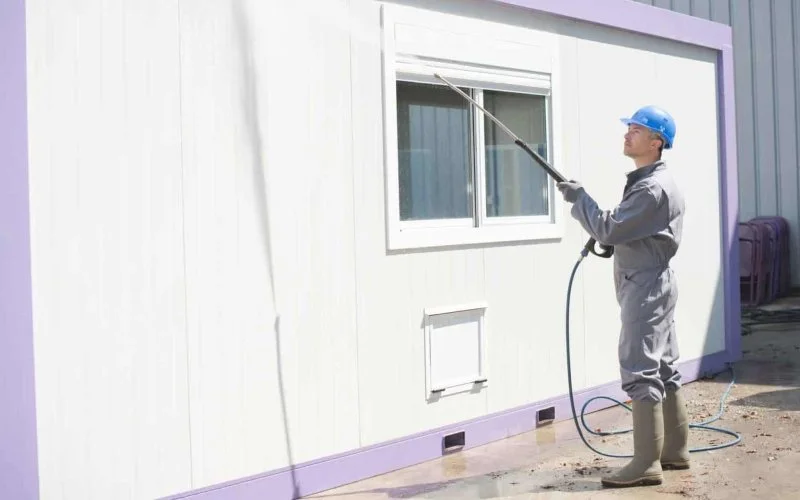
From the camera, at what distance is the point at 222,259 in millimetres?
5156

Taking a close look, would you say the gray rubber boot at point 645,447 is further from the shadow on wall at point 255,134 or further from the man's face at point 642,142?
the shadow on wall at point 255,134

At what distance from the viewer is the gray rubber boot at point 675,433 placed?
18.9ft

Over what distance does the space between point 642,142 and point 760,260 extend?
8969 millimetres

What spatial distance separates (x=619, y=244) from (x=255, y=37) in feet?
6.86

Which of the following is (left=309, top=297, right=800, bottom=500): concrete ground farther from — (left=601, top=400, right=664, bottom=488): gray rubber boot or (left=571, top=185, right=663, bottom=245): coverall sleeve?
(left=571, top=185, right=663, bottom=245): coverall sleeve

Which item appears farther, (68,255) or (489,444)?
(489,444)

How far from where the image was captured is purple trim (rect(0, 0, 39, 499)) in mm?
4238

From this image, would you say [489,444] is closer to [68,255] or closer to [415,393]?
[415,393]

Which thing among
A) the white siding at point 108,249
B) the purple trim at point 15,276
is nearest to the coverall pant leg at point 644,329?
the white siding at point 108,249

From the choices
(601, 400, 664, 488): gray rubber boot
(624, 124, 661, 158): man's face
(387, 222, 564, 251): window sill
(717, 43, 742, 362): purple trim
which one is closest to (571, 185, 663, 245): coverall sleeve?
(624, 124, 661, 158): man's face

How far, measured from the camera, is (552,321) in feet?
23.9

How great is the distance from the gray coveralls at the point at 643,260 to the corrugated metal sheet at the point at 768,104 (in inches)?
407

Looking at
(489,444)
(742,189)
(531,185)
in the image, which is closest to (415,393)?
(489,444)

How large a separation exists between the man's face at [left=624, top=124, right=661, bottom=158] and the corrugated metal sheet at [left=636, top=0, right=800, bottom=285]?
33.6ft
